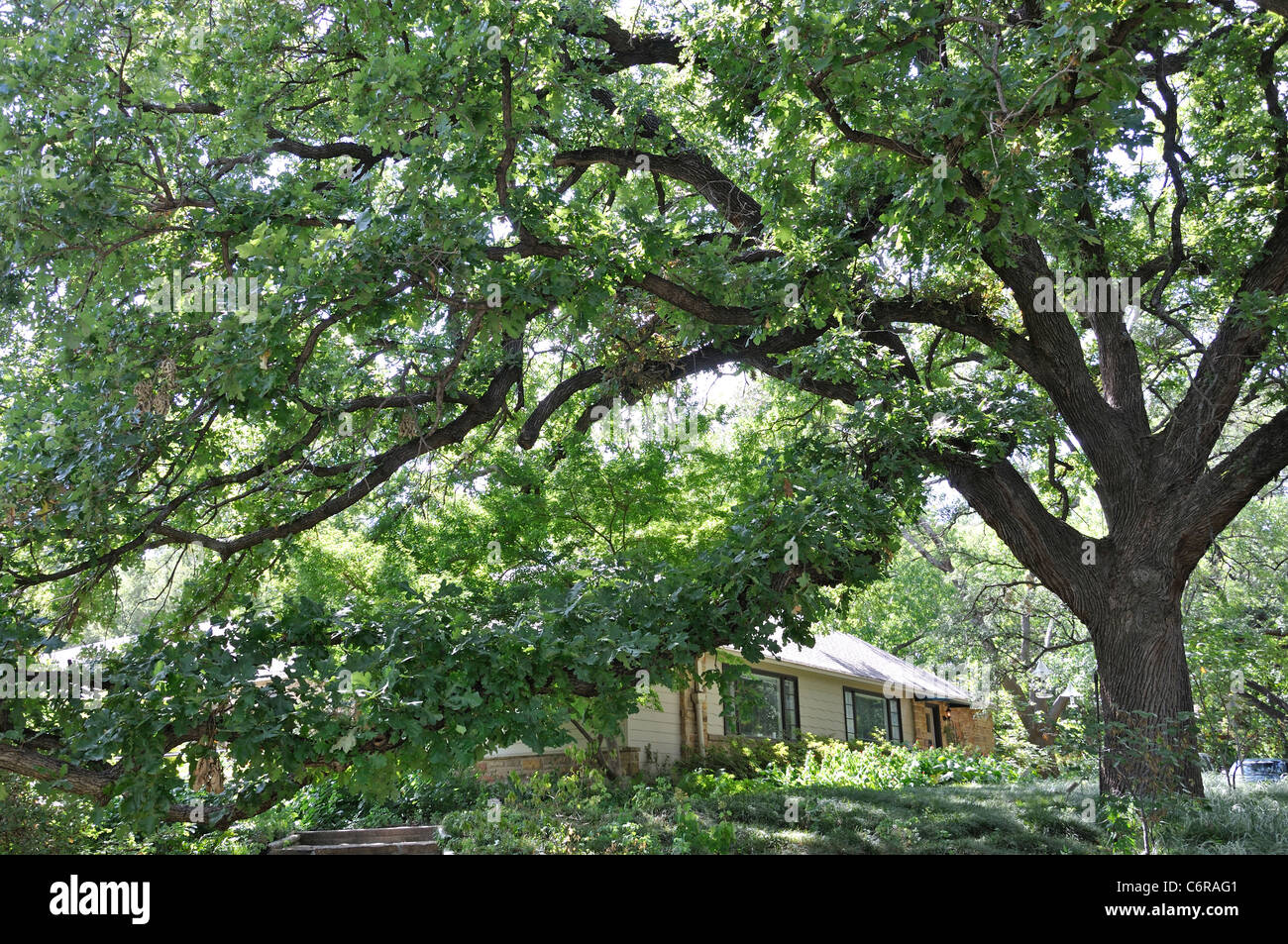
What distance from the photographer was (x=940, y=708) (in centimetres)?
2739

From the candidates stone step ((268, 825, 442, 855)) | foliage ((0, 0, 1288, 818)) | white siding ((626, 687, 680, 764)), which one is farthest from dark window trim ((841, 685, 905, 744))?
stone step ((268, 825, 442, 855))

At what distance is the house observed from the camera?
50.4 ft

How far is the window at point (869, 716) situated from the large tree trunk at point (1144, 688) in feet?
45.7

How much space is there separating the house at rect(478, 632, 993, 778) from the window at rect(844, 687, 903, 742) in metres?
0.03

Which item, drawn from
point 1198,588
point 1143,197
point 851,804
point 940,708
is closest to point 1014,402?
point 1143,197

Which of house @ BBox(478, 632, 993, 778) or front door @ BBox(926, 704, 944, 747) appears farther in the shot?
front door @ BBox(926, 704, 944, 747)

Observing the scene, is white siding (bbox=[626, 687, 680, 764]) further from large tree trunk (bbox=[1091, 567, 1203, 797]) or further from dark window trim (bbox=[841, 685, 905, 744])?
large tree trunk (bbox=[1091, 567, 1203, 797])

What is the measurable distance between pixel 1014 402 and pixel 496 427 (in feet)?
18.1

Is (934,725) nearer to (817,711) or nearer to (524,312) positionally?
(817,711)

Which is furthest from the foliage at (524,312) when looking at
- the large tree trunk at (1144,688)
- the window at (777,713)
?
the window at (777,713)

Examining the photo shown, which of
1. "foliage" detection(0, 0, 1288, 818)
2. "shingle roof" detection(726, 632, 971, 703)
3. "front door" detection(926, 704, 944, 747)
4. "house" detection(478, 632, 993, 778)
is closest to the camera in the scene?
"foliage" detection(0, 0, 1288, 818)

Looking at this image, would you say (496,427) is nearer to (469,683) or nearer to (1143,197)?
(469,683)

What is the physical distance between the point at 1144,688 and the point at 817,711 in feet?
44.5

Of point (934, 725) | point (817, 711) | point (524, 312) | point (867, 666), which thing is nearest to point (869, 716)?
point (867, 666)
